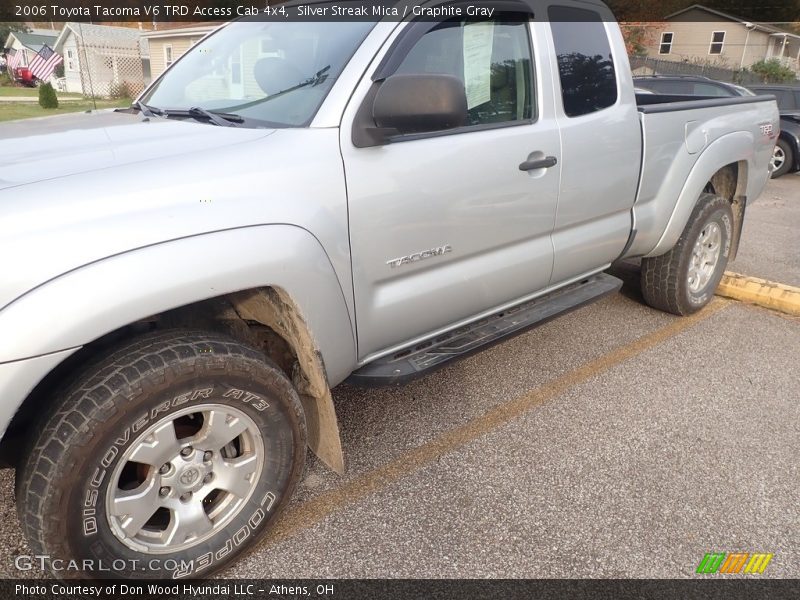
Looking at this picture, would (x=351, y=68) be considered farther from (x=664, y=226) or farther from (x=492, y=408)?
(x=664, y=226)

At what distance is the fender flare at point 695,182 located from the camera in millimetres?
3895

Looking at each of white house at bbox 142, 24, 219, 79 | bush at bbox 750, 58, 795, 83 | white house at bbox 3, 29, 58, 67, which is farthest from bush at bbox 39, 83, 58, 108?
bush at bbox 750, 58, 795, 83

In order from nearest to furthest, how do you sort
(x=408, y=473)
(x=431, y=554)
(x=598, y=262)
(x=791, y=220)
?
(x=431, y=554) < (x=408, y=473) < (x=598, y=262) < (x=791, y=220)

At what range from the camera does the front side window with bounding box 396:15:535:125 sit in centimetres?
263

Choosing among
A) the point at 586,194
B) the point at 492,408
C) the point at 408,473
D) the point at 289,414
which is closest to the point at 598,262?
the point at 586,194

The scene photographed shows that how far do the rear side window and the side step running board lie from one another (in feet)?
3.18

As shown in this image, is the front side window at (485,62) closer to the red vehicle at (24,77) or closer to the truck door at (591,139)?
the truck door at (591,139)

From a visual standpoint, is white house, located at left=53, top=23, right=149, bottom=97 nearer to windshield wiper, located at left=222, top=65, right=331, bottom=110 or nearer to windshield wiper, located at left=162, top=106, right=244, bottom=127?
windshield wiper, located at left=162, top=106, right=244, bottom=127

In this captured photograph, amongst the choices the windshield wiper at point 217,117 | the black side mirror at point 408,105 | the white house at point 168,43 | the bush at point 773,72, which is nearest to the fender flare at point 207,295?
the black side mirror at point 408,105

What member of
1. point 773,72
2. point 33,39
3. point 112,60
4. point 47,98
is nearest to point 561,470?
point 47,98

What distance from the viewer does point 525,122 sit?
9.53 feet

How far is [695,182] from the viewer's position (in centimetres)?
392

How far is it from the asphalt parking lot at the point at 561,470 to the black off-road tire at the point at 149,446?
256 millimetres

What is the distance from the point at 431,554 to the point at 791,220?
7.76 meters
